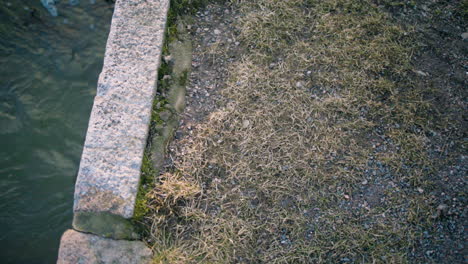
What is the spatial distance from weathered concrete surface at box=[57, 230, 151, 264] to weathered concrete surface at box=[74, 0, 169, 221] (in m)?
0.11

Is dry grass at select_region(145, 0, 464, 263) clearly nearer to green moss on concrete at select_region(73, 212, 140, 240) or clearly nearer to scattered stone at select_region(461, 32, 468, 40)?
green moss on concrete at select_region(73, 212, 140, 240)

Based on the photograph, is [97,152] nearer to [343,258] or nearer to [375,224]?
[343,258]

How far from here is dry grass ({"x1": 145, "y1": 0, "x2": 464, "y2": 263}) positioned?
2271 mm

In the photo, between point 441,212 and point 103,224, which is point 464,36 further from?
point 103,224

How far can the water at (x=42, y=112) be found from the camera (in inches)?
109

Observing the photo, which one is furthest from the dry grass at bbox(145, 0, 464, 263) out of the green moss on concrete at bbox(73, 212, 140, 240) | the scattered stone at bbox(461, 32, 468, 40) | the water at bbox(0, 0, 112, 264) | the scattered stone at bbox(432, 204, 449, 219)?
the water at bbox(0, 0, 112, 264)

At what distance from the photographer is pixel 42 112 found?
3.13 meters

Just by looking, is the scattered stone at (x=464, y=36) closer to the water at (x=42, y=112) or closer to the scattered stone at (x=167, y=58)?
the scattered stone at (x=167, y=58)

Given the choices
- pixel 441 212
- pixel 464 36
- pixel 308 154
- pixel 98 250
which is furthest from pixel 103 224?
pixel 464 36

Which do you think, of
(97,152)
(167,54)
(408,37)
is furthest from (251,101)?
(408,37)

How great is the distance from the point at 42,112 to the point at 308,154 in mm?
2325

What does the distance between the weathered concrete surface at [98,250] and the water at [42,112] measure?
597 millimetres

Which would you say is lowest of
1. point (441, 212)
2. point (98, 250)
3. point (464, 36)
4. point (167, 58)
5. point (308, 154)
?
point (441, 212)

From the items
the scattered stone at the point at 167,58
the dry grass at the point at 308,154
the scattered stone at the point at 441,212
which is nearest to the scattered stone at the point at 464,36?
the dry grass at the point at 308,154
